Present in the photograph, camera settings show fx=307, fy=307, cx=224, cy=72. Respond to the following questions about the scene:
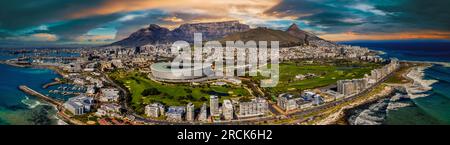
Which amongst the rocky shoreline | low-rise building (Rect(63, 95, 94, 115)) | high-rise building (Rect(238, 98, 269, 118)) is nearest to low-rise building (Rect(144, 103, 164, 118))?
low-rise building (Rect(63, 95, 94, 115))

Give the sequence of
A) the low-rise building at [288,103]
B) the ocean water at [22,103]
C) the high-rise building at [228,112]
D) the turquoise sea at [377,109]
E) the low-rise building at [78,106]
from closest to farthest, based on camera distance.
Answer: the ocean water at [22,103]
the turquoise sea at [377,109]
the high-rise building at [228,112]
the low-rise building at [78,106]
the low-rise building at [288,103]

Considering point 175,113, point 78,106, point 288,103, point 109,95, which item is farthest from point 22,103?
point 288,103

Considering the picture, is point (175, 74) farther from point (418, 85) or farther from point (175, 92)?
point (418, 85)

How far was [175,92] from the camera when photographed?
7.39 meters

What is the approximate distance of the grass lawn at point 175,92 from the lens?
21.3 feet

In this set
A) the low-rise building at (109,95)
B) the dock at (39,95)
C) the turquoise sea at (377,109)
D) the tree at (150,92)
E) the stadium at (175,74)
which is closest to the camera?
the turquoise sea at (377,109)

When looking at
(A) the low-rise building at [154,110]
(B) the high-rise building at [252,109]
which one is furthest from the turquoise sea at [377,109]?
(B) the high-rise building at [252,109]

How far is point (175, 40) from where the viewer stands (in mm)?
19297

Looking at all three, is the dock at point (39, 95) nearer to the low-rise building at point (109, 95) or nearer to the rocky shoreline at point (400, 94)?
the low-rise building at point (109, 95)

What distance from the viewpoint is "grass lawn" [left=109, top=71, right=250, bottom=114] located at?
6.50 metres

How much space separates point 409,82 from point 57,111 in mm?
8847
